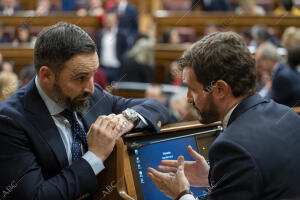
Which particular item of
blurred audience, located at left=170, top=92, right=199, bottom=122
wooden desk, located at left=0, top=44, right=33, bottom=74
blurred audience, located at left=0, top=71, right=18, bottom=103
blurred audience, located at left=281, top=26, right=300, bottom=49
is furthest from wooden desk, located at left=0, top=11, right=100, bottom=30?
blurred audience, located at left=170, top=92, right=199, bottom=122

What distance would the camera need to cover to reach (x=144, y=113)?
1.74 meters

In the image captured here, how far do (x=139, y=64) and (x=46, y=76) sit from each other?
3.82 m

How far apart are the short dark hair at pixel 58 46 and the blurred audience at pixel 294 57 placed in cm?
268

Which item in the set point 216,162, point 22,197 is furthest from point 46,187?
point 216,162

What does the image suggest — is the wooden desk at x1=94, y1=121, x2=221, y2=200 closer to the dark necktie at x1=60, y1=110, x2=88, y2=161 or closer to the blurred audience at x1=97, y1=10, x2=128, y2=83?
the dark necktie at x1=60, y1=110, x2=88, y2=161

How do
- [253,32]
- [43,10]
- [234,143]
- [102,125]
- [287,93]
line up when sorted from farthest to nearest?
[43,10] → [253,32] → [287,93] → [102,125] → [234,143]

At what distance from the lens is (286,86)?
3.65 metres

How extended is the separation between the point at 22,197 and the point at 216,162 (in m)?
0.73

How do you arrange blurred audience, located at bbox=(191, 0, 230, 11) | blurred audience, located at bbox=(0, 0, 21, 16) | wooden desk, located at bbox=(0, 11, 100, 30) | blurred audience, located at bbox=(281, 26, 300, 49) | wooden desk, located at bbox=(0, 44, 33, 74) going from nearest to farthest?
blurred audience, located at bbox=(281, 26, 300, 49) → wooden desk, located at bbox=(0, 44, 33, 74) → wooden desk, located at bbox=(0, 11, 100, 30) → blurred audience, located at bbox=(191, 0, 230, 11) → blurred audience, located at bbox=(0, 0, 21, 16)

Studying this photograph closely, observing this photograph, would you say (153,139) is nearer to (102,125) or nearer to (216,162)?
(102,125)

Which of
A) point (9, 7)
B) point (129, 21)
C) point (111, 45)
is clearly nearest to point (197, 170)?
point (111, 45)

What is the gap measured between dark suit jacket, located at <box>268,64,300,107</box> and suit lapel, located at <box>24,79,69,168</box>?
2608mm

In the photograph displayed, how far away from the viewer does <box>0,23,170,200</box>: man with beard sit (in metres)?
1.49

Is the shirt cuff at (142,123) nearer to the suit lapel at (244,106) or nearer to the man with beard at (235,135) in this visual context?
the man with beard at (235,135)
